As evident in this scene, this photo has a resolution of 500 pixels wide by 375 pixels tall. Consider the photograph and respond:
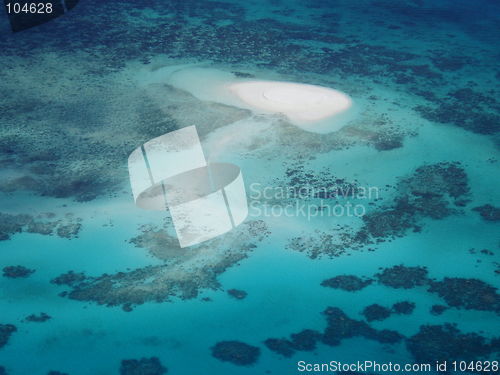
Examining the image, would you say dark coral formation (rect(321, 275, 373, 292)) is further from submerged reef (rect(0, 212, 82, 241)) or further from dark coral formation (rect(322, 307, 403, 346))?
submerged reef (rect(0, 212, 82, 241))

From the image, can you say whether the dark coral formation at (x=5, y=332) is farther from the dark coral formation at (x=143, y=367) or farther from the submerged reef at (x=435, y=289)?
the submerged reef at (x=435, y=289)

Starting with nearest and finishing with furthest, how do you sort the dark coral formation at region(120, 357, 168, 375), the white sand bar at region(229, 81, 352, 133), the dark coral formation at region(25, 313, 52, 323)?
the dark coral formation at region(120, 357, 168, 375) → the dark coral formation at region(25, 313, 52, 323) → the white sand bar at region(229, 81, 352, 133)

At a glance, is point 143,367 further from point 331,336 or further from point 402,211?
point 402,211

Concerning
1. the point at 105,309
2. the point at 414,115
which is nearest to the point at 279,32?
the point at 414,115

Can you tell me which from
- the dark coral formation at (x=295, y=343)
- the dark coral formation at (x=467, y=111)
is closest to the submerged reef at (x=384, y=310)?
the dark coral formation at (x=295, y=343)

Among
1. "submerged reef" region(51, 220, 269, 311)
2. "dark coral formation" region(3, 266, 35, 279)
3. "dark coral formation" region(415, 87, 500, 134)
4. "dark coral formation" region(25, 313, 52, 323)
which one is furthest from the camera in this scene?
"dark coral formation" region(415, 87, 500, 134)

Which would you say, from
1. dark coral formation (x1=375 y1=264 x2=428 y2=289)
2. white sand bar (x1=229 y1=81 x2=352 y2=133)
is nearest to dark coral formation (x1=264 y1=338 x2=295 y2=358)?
dark coral formation (x1=375 y1=264 x2=428 y2=289)
